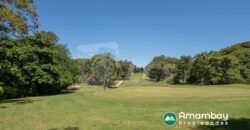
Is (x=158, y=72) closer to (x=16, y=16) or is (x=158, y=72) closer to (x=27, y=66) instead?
(x=27, y=66)

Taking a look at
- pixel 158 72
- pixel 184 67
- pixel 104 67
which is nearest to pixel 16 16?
pixel 104 67

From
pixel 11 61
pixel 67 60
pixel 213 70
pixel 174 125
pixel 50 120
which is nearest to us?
pixel 174 125

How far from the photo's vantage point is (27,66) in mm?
25656

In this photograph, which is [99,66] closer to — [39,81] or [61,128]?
[39,81]

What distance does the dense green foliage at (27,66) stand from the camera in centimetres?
2419

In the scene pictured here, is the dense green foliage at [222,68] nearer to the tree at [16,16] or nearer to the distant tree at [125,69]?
the distant tree at [125,69]

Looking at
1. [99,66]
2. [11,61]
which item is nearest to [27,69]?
[11,61]

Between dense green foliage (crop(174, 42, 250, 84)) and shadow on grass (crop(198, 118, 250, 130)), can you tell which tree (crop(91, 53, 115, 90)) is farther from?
shadow on grass (crop(198, 118, 250, 130))

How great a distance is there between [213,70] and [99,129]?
57.6 meters

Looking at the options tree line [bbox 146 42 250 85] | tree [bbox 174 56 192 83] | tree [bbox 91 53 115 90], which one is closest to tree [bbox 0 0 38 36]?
tree [bbox 91 53 115 90]

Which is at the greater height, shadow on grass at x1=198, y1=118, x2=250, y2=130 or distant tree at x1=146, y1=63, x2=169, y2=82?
distant tree at x1=146, y1=63, x2=169, y2=82

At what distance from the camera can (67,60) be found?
126 feet

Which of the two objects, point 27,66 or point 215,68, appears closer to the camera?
point 27,66

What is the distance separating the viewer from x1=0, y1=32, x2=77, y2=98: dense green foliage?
24.2 metres
